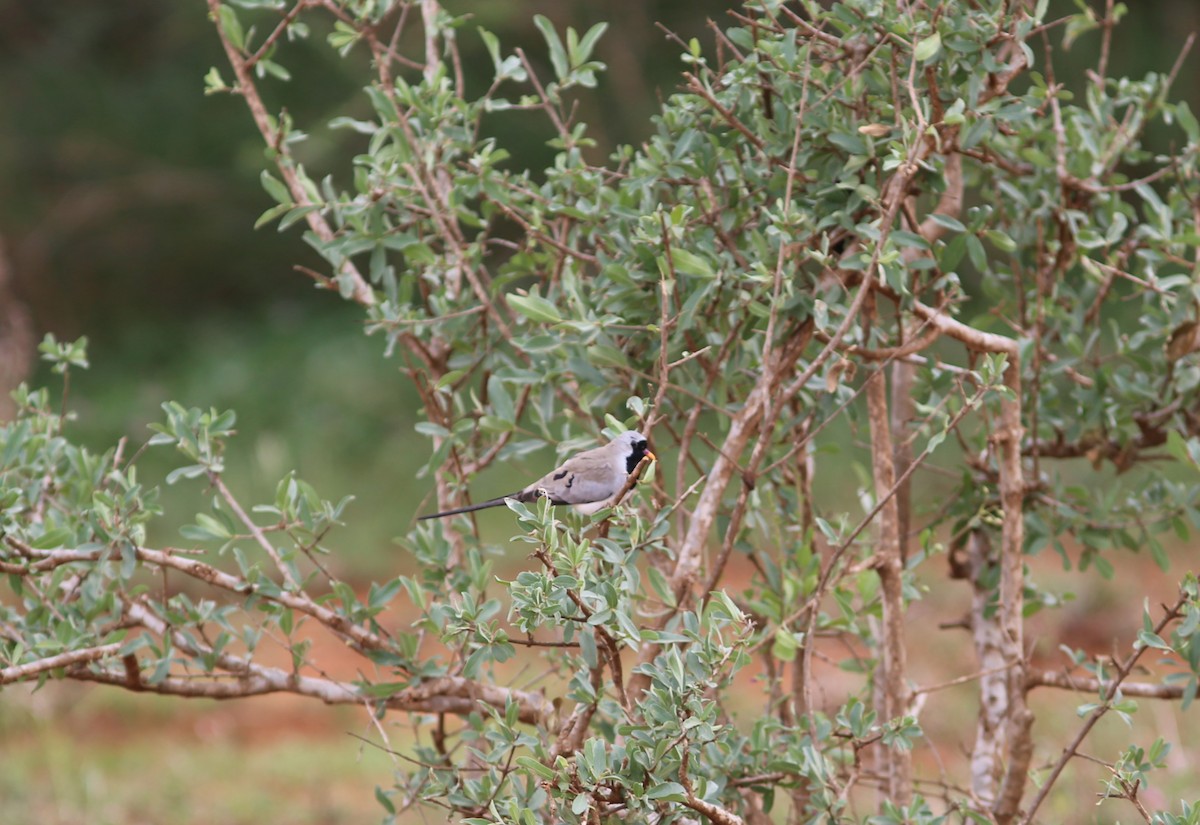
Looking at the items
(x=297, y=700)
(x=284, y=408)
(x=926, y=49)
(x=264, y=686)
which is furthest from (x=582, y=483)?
(x=284, y=408)

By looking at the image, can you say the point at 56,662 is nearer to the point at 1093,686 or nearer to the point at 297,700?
the point at 1093,686

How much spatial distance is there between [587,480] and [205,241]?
10045 mm

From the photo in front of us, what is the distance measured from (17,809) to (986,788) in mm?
3011

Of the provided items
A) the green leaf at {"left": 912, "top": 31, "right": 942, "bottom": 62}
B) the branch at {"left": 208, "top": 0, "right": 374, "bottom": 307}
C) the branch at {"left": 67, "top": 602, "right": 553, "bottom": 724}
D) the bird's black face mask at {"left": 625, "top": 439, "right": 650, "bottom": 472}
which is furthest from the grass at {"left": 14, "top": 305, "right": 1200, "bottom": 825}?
the green leaf at {"left": 912, "top": 31, "right": 942, "bottom": 62}

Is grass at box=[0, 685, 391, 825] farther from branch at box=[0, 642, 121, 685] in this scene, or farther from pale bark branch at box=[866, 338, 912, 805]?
pale bark branch at box=[866, 338, 912, 805]

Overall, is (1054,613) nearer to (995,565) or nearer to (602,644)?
(995,565)

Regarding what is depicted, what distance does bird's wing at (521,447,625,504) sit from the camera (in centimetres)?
206

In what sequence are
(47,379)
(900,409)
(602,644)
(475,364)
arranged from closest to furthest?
1. (602,644)
2. (475,364)
3. (900,409)
4. (47,379)

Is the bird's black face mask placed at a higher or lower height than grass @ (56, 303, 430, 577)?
lower

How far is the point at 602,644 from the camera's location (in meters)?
1.86

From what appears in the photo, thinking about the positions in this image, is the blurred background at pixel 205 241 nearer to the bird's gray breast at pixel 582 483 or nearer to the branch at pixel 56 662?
the branch at pixel 56 662

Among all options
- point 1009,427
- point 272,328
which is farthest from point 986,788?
point 272,328

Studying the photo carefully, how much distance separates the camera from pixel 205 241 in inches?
448

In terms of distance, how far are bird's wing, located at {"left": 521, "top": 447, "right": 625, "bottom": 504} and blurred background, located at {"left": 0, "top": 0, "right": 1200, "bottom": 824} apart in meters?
3.56
